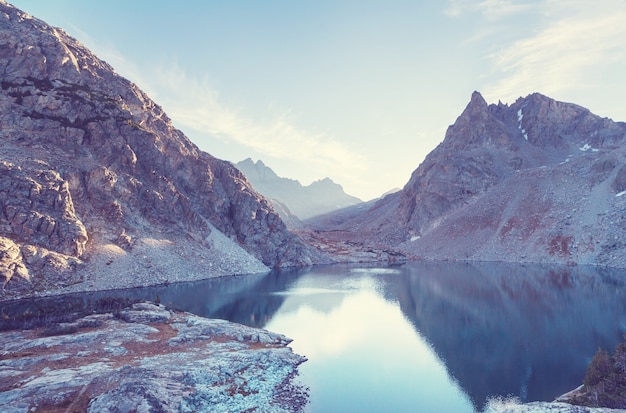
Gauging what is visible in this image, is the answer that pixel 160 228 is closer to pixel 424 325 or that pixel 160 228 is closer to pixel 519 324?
pixel 424 325

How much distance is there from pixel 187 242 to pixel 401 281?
5579 cm

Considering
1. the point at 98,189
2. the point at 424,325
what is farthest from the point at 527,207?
the point at 98,189

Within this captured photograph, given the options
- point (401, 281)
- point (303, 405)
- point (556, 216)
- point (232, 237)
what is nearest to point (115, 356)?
point (303, 405)

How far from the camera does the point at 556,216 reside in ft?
448

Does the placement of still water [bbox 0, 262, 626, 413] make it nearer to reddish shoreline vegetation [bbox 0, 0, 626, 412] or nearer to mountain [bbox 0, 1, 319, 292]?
reddish shoreline vegetation [bbox 0, 0, 626, 412]

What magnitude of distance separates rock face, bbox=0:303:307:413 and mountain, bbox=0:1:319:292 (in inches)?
1267

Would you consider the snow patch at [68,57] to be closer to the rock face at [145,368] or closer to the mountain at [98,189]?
the mountain at [98,189]

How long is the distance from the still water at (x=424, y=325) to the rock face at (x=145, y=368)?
3.98m

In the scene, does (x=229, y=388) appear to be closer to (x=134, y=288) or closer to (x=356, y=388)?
(x=356, y=388)

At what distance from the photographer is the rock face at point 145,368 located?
84.6 feet

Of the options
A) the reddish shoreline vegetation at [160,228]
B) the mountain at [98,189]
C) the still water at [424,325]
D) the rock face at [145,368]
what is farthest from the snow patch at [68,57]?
the rock face at [145,368]

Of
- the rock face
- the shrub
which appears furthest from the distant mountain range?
the shrub

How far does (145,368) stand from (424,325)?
39097 mm

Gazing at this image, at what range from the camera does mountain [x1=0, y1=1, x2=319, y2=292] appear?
2886 inches
